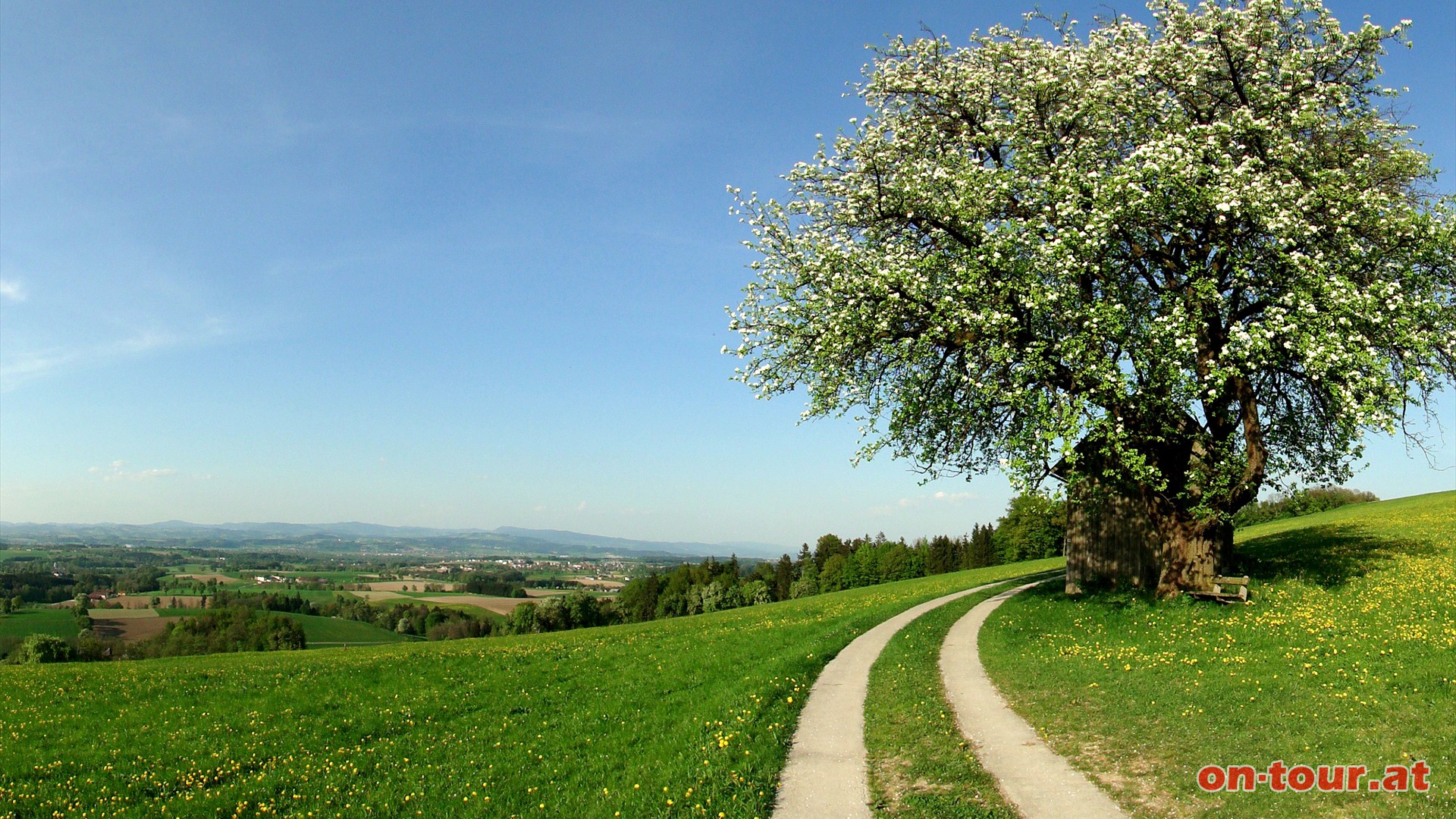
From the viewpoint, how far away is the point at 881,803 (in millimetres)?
9508

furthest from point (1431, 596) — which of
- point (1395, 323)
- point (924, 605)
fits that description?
point (924, 605)

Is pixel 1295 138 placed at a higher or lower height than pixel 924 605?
higher

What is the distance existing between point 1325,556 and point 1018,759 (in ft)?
81.8

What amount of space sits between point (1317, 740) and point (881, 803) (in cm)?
599

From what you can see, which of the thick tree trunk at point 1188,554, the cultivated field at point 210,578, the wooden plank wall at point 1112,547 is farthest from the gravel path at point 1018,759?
the cultivated field at point 210,578

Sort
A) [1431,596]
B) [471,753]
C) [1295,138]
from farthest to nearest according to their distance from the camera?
[1295,138]
[1431,596]
[471,753]

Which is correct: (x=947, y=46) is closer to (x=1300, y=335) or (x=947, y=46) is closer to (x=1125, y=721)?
(x=1300, y=335)

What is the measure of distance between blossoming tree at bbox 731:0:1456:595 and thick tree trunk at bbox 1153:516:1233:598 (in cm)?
8

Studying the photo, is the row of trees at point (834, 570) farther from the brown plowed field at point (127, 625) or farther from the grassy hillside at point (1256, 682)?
the grassy hillside at point (1256, 682)

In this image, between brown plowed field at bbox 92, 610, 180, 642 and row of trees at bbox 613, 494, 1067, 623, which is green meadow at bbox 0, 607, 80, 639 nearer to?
brown plowed field at bbox 92, 610, 180, 642

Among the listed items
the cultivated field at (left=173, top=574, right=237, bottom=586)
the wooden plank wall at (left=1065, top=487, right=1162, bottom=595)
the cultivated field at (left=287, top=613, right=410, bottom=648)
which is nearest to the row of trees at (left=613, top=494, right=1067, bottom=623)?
the cultivated field at (left=287, top=613, right=410, bottom=648)

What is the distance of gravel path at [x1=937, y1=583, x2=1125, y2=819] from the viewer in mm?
9047

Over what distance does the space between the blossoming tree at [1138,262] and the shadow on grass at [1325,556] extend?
356 centimetres

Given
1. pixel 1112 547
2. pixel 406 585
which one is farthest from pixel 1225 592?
pixel 406 585
